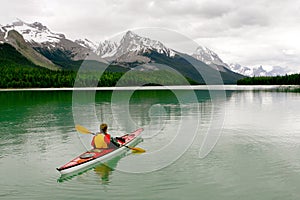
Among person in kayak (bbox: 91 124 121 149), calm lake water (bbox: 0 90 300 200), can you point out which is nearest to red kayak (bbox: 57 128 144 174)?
person in kayak (bbox: 91 124 121 149)

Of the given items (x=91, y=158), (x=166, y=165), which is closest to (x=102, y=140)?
(x=91, y=158)

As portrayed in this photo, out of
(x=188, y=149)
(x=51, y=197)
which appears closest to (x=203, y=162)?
(x=188, y=149)

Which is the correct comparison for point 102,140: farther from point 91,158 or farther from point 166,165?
point 166,165

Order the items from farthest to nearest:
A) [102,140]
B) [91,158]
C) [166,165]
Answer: [102,140] < [166,165] < [91,158]

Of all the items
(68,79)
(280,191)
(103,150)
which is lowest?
(280,191)

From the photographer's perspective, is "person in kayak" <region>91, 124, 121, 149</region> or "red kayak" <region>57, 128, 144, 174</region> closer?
"red kayak" <region>57, 128, 144, 174</region>

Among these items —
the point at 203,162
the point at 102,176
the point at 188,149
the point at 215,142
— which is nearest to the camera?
the point at 102,176

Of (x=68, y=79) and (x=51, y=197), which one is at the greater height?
(x=68, y=79)

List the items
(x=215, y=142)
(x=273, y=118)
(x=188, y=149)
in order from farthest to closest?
(x=273, y=118)
(x=215, y=142)
(x=188, y=149)

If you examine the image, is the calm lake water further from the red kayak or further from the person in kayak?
the person in kayak

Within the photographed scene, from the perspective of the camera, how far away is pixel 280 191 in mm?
16469

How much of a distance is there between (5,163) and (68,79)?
527 ft

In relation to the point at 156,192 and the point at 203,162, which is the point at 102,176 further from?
the point at 203,162

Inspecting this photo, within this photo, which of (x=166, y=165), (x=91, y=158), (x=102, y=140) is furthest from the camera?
(x=102, y=140)
